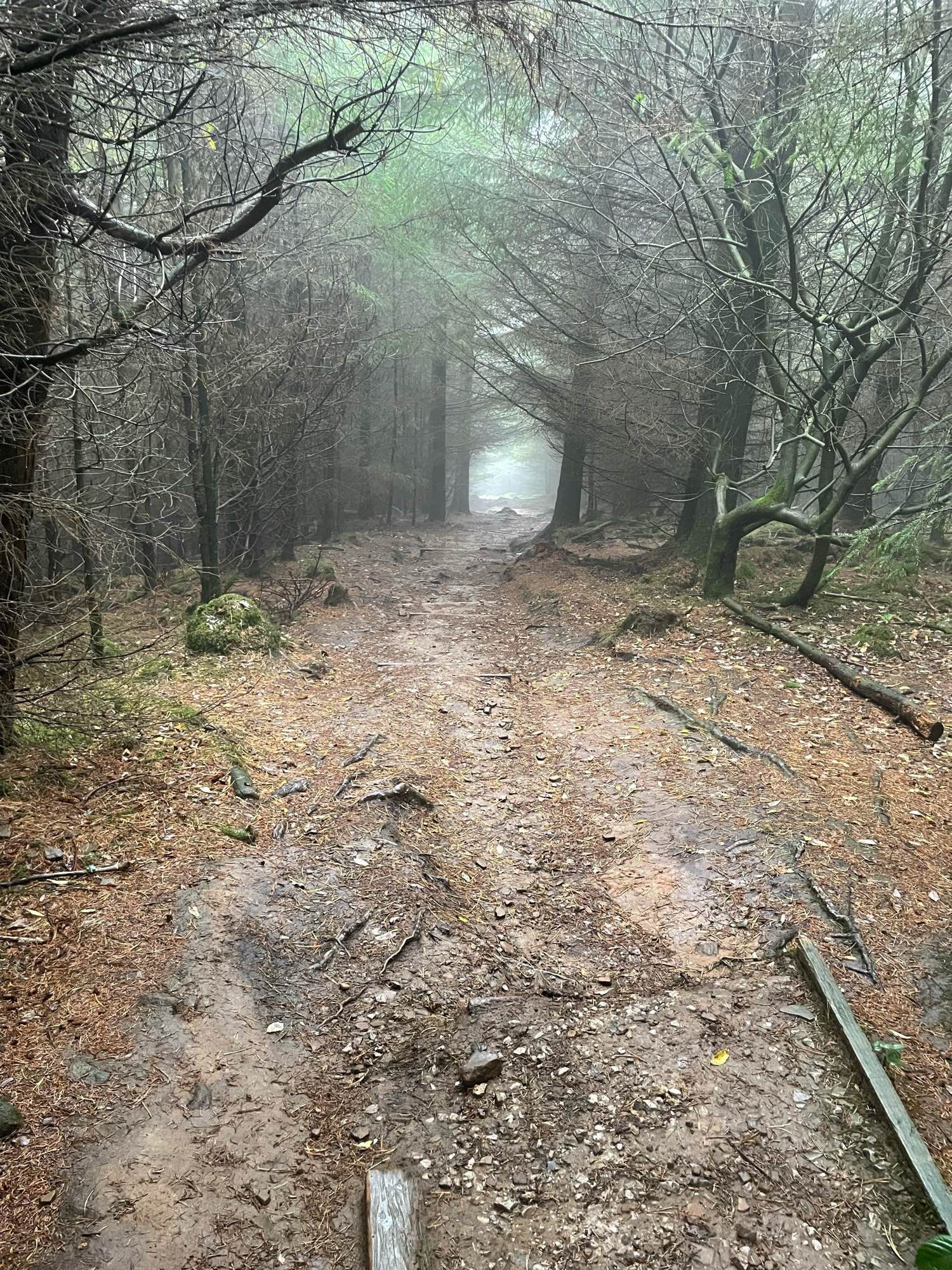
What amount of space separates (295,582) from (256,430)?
257 cm

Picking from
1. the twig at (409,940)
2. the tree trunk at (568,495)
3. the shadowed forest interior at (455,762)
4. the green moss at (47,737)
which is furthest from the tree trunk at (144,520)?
the tree trunk at (568,495)

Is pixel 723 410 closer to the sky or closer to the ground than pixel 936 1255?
closer to the sky

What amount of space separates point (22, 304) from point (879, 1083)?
5.75 meters

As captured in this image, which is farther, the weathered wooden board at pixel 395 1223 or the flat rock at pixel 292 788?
the flat rock at pixel 292 788

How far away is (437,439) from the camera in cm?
2552

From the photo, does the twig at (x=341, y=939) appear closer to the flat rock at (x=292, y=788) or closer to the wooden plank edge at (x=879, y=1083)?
the flat rock at (x=292, y=788)

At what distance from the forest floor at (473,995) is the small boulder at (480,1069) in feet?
0.19

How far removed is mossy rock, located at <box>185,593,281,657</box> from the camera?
28.2 feet

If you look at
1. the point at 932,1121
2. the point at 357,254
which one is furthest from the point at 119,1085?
the point at 357,254

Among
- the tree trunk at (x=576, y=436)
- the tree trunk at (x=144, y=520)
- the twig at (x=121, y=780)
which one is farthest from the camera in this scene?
the tree trunk at (x=576, y=436)

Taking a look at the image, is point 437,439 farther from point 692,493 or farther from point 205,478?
point 205,478

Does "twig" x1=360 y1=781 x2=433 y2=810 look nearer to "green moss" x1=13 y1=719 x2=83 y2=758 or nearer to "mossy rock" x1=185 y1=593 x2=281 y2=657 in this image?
"green moss" x1=13 y1=719 x2=83 y2=758

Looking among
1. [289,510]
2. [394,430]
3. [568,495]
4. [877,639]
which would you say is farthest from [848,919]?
[394,430]

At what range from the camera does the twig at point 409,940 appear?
383 centimetres
